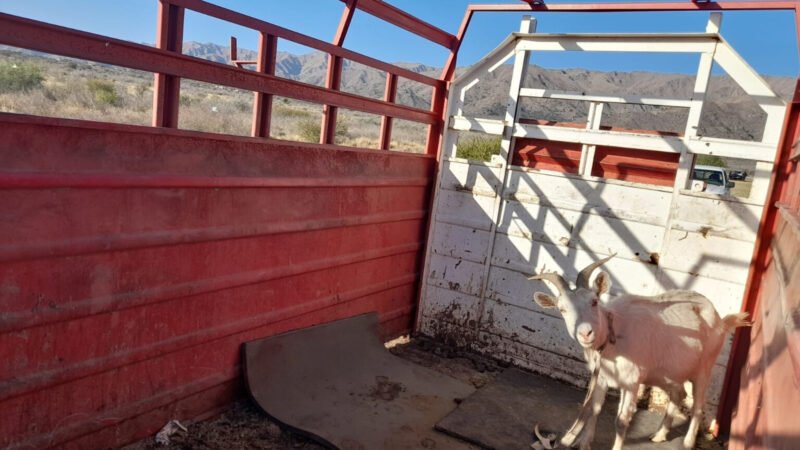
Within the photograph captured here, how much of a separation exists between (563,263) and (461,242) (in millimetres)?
1135

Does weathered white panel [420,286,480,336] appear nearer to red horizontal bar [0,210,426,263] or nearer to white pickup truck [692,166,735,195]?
red horizontal bar [0,210,426,263]

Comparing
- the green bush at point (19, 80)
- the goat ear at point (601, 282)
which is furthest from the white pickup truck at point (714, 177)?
the green bush at point (19, 80)

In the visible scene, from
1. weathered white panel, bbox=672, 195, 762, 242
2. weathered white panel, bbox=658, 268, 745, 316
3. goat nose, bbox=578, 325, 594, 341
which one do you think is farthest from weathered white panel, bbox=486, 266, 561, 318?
goat nose, bbox=578, 325, 594, 341

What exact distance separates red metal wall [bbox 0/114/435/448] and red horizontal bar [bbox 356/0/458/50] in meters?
1.39

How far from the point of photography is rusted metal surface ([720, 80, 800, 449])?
1524 mm

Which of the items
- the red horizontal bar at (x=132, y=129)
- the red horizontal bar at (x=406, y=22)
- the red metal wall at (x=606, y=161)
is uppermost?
the red horizontal bar at (x=406, y=22)

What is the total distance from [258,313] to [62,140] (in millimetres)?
1936

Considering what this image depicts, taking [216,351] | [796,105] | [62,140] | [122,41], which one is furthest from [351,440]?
[796,105]

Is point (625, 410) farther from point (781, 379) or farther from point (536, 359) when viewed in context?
point (781, 379)

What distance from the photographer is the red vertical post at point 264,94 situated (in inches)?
156

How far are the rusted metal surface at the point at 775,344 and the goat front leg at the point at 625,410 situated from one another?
807mm

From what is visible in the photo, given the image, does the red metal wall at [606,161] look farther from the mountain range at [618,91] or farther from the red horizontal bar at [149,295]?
the mountain range at [618,91]

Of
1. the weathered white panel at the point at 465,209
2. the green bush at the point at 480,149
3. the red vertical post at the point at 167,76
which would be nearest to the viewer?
the red vertical post at the point at 167,76

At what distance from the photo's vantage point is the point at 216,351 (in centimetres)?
400
